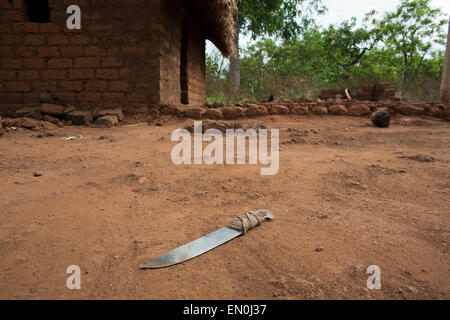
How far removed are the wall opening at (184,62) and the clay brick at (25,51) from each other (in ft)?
10.5

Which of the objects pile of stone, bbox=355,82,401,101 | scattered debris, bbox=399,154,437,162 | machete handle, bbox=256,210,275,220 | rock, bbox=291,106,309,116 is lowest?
machete handle, bbox=256,210,275,220

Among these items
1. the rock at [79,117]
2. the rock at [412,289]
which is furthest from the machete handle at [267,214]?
the rock at [79,117]

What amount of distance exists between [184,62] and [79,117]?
3.16 m

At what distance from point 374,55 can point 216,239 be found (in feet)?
67.9

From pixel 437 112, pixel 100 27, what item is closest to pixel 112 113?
pixel 100 27

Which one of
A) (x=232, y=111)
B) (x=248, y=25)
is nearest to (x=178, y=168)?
(x=232, y=111)

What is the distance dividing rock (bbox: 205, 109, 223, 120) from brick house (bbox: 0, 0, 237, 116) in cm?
96

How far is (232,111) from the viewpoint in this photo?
5609 millimetres

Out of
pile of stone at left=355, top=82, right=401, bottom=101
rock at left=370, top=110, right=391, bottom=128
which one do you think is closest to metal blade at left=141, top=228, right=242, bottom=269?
rock at left=370, top=110, right=391, bottom=128

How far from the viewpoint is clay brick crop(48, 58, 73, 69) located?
5406 mm

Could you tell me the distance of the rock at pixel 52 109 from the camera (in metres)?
5.25

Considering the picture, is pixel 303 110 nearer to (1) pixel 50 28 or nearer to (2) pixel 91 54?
(2) pixel 91 54

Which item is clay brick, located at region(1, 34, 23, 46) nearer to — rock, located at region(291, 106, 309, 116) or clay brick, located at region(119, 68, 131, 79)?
clay brick, located at region(119, 68, 131, 79)

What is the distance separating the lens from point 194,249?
1.21m
